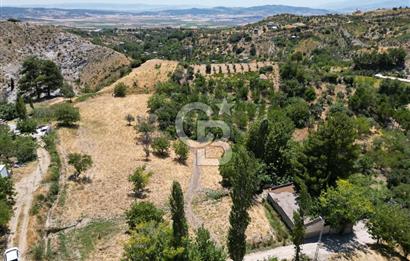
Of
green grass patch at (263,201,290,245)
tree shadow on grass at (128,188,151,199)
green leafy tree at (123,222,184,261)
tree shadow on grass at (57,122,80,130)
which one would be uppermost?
green leafy tree at (123,222,184,261)

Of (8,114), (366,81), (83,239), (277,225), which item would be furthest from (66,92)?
(366,81)

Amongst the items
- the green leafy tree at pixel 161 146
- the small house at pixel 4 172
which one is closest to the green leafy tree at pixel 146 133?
the green leafy tree at pixel 161 146

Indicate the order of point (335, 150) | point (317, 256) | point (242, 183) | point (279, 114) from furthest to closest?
1. point (279, 114)
2. point (335, 150)
3. point (317, 256)
4. point (242, 183)

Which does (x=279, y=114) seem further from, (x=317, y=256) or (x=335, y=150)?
(x=317, y=256)

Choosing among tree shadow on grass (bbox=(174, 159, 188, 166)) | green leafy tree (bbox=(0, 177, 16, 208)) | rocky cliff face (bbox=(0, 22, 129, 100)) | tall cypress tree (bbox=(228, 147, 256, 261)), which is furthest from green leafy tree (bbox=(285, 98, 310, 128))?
rocky cliff face (bbox=(0, 22, 129, 100))

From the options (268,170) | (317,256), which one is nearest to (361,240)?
(317,256)

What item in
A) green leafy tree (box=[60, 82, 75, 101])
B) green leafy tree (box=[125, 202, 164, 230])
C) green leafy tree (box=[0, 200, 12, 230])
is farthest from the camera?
green leafy tree (box=[60, 82, 75, 101])

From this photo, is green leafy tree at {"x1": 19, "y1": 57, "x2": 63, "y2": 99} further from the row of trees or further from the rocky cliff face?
the row of trees
